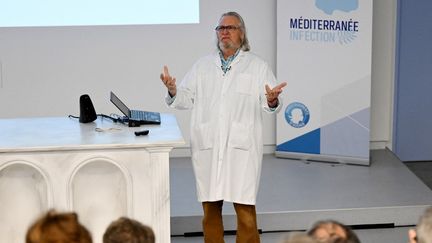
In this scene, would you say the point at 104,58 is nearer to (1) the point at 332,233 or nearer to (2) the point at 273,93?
(2) the point at 273,93

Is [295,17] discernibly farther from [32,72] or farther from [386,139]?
[32,72]

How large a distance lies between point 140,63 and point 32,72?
869mm

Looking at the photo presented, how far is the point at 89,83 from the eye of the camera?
6.29m

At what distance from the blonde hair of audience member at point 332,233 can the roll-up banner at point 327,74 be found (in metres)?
3.85

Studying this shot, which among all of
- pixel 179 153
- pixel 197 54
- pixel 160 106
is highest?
pixel 197 54

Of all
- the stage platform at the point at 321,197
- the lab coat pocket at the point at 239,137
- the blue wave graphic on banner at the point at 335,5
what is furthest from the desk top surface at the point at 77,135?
the blue wave graphic on banner at the point at 335,5

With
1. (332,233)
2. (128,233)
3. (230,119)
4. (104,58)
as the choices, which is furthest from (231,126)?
(104,58)

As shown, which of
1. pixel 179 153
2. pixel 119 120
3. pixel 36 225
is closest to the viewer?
pixel 36 225

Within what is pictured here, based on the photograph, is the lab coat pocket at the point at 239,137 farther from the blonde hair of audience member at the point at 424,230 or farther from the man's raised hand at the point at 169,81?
the blonde hair of audience member at the point at 424,230

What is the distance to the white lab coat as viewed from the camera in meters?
4.12

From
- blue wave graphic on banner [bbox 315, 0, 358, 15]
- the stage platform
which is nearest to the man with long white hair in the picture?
the stage platform

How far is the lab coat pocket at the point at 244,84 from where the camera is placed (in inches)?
162

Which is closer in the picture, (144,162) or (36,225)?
(36,225)

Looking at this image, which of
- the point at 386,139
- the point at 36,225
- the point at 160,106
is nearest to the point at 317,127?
the point at 386,139
